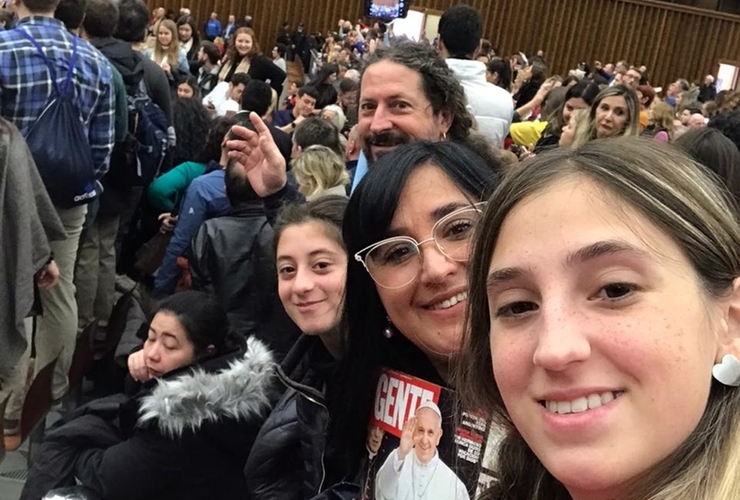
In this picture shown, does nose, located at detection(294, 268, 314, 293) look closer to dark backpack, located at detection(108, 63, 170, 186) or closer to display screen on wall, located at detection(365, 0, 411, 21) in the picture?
dark backpack, located at detection(108, 63, 170, 186)

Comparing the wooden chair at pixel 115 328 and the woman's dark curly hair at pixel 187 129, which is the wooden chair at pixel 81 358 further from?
the woman's dark curly hair at pixel 187 129

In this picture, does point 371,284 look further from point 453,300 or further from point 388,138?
point 388,138

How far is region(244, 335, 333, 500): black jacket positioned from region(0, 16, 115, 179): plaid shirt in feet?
6.90

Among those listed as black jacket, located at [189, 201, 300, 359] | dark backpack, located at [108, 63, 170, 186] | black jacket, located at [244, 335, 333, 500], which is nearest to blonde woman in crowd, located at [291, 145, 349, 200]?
black jacket, located at [189, 201, 300, 359]

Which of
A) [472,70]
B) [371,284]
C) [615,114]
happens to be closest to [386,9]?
[615,114]

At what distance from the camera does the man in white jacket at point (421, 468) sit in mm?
1310

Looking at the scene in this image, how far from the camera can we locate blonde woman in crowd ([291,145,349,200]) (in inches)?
144

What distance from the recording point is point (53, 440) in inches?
103

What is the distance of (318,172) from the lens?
144 inches

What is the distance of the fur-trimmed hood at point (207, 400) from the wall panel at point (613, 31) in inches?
680

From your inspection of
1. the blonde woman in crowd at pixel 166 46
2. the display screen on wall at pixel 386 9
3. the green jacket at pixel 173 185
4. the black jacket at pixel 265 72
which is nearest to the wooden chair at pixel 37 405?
the green jacket at pixel 173 185

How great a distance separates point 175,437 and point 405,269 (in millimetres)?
1230

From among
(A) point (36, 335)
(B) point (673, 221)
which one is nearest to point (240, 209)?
(A) point (36, 335)

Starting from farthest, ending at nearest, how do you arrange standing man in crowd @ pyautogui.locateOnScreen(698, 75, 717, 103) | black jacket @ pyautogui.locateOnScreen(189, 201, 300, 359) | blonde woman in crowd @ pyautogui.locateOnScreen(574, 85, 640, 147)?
standing man in crowd @ pyautogui.locateOnScreen(698, 75, 717, 103) < blonde woman in crowd @ pyautogui.locateOnScreen(574, 85, 640, 147) < black jacket @ pyautogui.locateOnScreen(189, 201, 300, 359)
